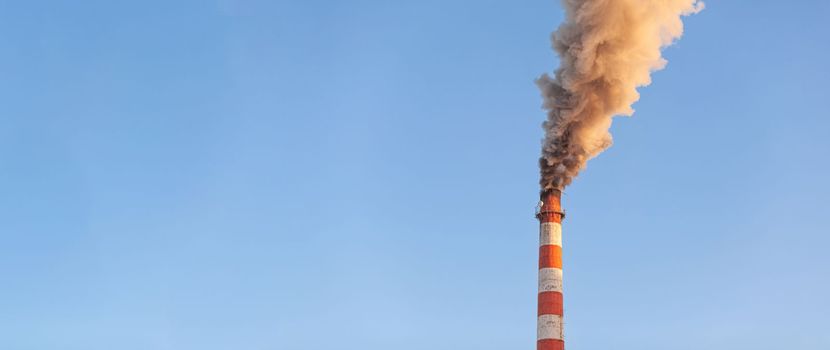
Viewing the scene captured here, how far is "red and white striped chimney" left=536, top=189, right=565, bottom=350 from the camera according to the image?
38156 millimetres

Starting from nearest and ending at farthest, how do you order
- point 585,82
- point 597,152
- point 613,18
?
1. point 613,18
2. point 585,82
3. point 597,152

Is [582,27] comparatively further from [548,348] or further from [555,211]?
[548,348]

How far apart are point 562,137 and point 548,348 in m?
9.71

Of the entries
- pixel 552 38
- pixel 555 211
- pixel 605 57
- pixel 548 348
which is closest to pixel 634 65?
pixel 605 57

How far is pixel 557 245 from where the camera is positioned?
39.7 m

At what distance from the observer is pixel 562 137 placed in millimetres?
40688

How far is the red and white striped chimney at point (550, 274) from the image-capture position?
38.2m

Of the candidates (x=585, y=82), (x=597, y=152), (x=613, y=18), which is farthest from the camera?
(x=597, y=152)

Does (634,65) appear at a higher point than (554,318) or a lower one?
higher

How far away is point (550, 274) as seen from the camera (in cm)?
3897

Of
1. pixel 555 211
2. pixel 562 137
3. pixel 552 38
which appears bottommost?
pixel 555 211

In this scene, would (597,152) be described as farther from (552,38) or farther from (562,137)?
(552,38)

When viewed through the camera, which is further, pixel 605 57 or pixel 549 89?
pixel 549 89

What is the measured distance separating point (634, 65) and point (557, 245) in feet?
28.4
